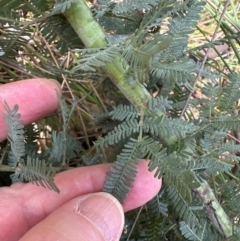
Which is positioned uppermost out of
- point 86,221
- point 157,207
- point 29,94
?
point 29,94

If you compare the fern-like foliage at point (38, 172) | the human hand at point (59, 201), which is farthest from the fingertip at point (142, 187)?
the fern-like foliage at point (38, 172)

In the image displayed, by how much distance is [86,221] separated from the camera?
2.11ft

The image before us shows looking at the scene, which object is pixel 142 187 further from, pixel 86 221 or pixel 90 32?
pixel 90 32

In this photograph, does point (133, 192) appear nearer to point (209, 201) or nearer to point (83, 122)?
point (209, 201)

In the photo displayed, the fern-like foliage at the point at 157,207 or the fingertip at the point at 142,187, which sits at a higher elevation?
the fingertip at the point at 142,187

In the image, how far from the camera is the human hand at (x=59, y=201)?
63cm

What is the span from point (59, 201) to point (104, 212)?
122 millimetres

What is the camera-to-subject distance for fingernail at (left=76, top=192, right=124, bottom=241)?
649mm

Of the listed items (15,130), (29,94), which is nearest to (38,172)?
(15,130)

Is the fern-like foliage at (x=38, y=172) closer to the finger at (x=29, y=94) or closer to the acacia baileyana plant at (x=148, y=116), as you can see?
the acacia baileyana plant at (x=148, y=116)

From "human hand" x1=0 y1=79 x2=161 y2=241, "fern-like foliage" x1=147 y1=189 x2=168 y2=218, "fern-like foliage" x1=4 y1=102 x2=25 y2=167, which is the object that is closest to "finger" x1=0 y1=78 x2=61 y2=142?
"human hand" x1=0 y1=79 x2=161 y2=241

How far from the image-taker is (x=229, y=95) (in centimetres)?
71

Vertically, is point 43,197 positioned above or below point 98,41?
below

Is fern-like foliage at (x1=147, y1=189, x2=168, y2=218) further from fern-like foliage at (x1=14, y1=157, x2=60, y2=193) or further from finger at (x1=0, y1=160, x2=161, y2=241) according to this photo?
fern-like foliage at (x1=14, y1=157, x2=60, y2=193)
